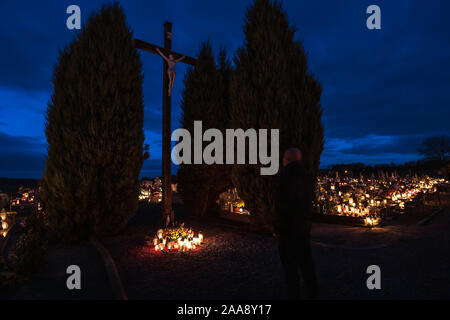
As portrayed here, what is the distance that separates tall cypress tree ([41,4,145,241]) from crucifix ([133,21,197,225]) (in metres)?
0.84

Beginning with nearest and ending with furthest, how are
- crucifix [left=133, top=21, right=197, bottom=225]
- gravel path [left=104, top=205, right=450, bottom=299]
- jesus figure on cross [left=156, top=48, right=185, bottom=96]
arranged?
gravel path [left=104, top=205, right=450, bottom=299] < crucifix [left=133, top=21, right=197, bottom=225] < jesus figure on cross [left=156, top=48, right=185, bottom=96]

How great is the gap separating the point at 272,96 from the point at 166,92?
10.9 ft

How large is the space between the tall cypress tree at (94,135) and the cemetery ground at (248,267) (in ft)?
2.93

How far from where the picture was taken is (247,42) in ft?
26.7

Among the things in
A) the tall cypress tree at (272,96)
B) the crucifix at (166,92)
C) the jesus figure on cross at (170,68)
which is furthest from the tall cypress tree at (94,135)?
the tall cypress tree at (272,96)

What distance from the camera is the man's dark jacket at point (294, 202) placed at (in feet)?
10.5

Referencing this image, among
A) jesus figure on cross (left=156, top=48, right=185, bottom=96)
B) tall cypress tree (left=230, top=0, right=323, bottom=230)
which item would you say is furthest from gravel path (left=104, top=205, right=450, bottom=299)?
jesus figure on cross (left=156, top=48, right=185, bottom=96)

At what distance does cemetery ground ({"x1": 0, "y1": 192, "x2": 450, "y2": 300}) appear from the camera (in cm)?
366

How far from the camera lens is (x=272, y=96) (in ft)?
24.2

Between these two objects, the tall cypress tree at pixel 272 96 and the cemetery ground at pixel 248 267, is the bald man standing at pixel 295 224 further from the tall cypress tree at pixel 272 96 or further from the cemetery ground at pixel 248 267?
the tall cypress tree at pixel 272 96

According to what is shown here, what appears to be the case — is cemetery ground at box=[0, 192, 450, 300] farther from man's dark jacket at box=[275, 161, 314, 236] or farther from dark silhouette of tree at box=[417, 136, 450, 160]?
dark silhouette of tree at box=[417, 136, 450, 160]
